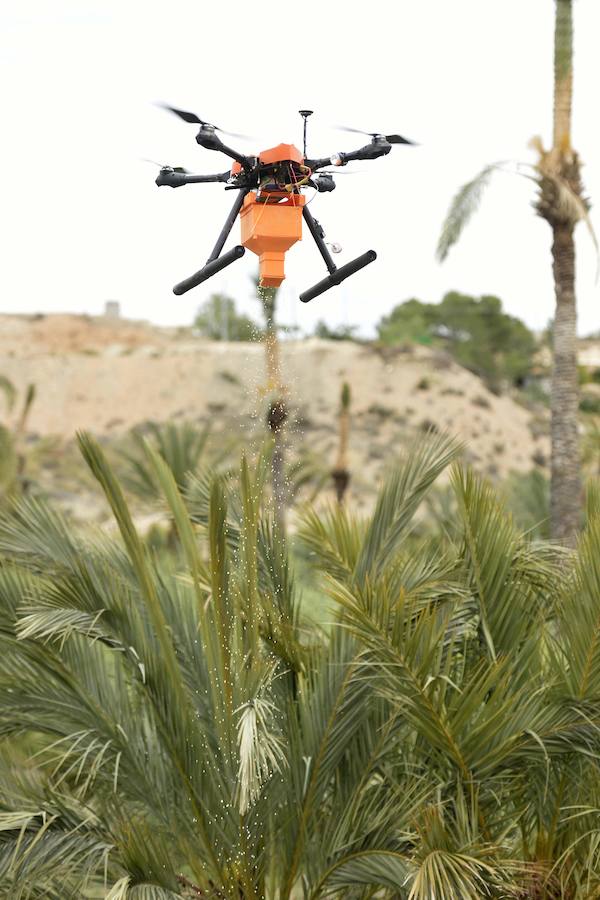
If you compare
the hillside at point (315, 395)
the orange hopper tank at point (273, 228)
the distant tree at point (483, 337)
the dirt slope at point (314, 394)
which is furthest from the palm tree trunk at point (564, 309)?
the distant tree at point (483, 337)

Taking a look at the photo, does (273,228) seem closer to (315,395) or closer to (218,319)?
(315,395)

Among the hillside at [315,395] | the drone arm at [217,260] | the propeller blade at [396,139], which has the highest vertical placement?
the propeller blade at [396,139]

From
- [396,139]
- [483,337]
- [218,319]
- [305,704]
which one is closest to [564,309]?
[305,704]

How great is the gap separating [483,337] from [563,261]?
2101 inches

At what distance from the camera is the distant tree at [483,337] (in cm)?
6619

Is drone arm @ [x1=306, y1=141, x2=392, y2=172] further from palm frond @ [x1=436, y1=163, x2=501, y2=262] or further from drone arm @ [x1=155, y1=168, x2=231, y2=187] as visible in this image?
palm frond @ [x1=436, y1=163, x2=501, y2=262]

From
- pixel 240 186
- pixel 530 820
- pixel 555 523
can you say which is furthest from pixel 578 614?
pixel 555 523

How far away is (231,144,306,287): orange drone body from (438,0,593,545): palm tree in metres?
10.3

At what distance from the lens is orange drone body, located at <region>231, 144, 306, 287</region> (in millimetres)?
3932

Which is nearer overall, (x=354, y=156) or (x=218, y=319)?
(x=354, y=156)

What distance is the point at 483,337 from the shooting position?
66.9 metres

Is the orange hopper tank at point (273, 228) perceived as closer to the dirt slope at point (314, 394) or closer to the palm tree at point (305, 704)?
the palm tree at point (305, 704)

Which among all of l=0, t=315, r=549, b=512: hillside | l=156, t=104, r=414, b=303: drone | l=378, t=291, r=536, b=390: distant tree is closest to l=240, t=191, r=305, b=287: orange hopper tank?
l=156, t=104, r=414, b=303: drone

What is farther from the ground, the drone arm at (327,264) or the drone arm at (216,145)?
the drone arm at (216,145)
